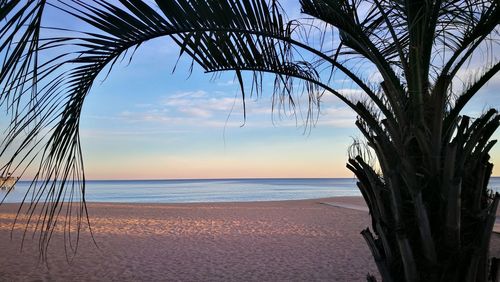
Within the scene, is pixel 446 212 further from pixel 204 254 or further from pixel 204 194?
pixel 204 194

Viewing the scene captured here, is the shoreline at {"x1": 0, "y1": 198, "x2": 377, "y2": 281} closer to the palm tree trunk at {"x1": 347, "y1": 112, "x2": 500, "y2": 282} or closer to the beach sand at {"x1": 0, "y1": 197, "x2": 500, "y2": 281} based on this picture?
the beach sand at {"x1": 0, "y1": 197, "x2": 500, "y2": 281}

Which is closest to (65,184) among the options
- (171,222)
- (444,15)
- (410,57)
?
(410,57)

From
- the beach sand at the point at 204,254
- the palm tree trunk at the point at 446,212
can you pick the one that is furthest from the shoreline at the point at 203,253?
the palm tree trunk at the point at 446,212

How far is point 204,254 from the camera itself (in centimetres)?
860

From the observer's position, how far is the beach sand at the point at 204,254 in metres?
6.79

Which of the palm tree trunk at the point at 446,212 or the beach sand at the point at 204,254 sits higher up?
the palm tree trunk at the point at 446,212

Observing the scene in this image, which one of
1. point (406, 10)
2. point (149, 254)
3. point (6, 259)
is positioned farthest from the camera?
point (149, 254)

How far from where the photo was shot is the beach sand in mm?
6793

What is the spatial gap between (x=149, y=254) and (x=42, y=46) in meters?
7.48

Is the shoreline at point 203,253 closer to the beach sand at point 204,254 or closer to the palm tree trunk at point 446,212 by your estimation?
the beach sand at point 204,254

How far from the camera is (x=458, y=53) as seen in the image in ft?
9.02

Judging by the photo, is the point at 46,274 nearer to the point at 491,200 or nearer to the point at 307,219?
the point at 491,200

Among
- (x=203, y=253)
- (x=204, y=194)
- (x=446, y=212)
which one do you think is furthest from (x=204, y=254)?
(x=204, y=194)

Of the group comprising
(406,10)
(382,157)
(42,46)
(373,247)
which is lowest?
(373,247)
